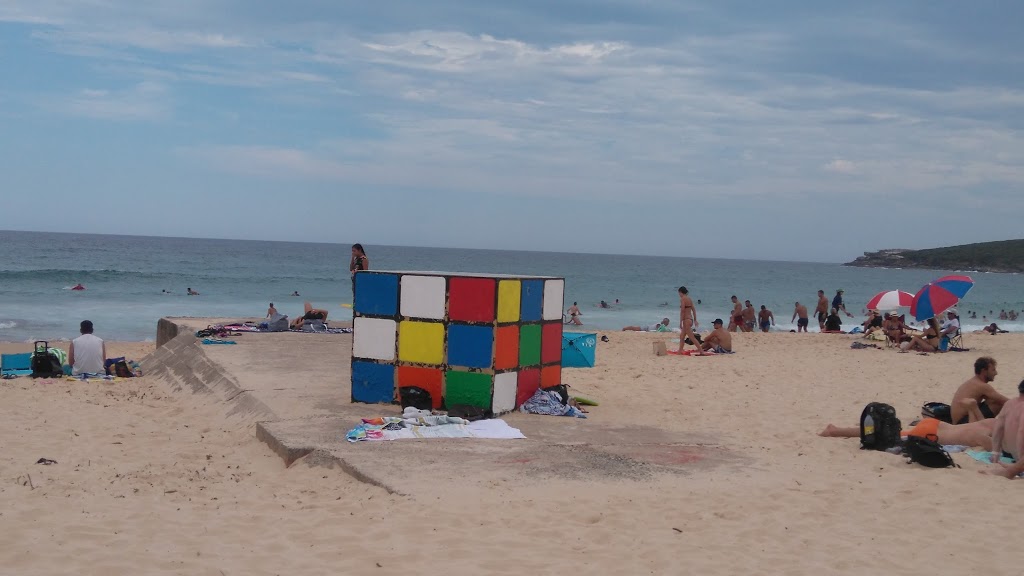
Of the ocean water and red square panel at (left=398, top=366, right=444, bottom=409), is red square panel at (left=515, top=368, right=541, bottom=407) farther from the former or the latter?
the ocean water

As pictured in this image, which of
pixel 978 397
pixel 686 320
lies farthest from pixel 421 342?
pixel 686 320

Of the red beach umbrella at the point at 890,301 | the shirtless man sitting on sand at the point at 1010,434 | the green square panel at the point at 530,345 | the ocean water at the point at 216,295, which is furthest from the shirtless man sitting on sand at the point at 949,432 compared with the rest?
the ocean water at the point at 216,295

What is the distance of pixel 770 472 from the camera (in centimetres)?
706

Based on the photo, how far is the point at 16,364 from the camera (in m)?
12.6

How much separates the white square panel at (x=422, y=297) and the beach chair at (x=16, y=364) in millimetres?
6840

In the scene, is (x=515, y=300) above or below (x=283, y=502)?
above

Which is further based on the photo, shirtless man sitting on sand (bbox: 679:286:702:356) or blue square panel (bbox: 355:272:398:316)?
shirtless man sitting on sand (bbox: 679:286:702:356)

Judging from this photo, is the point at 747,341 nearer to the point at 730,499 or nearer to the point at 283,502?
the point at 730,499

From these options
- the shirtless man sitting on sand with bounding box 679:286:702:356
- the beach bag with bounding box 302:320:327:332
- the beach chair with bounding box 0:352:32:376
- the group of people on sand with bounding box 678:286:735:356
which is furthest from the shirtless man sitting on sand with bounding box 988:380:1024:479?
the beach chair with bounding box 0:352:32:376

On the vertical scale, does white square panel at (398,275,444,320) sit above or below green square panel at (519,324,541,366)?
above

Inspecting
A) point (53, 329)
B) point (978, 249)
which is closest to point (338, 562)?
point (53, 329)

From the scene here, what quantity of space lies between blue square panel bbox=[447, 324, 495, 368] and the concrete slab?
0.73 metres

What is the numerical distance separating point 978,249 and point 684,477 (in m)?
128

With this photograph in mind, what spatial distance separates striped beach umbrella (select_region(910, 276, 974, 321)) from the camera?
1627cm
